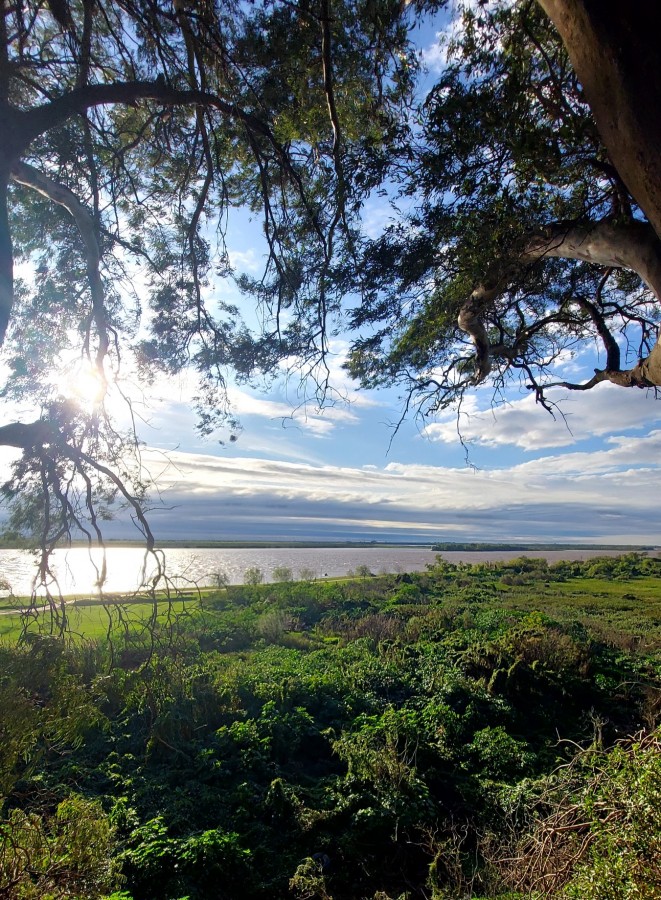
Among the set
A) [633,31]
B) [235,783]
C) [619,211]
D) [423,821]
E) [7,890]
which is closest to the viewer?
[633,31]

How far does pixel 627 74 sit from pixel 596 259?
2568 millimetres

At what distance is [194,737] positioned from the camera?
7.36 m

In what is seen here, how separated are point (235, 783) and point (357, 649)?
6.12 metres

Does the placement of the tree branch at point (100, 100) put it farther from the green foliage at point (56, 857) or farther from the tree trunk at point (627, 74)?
the green foliage at point (56, 857)

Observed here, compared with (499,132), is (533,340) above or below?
below

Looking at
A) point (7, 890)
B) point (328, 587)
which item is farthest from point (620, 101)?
point (328, 587)

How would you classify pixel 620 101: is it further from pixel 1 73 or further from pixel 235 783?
pixel 235 783

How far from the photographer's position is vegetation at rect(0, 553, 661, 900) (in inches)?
109

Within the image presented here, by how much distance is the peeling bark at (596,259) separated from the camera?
148 inches

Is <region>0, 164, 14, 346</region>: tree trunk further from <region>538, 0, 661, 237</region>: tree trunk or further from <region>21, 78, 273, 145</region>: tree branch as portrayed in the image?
<region>538, 0, 661, 237</region>: tree trunk

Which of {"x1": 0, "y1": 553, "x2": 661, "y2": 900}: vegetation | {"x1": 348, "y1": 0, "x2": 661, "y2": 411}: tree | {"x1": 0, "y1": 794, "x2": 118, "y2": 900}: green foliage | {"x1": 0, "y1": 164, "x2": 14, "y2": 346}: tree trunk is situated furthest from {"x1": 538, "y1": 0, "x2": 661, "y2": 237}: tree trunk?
{"x1": 0, "y1": 794, "x2": 118, "y2": 900}: green foliage

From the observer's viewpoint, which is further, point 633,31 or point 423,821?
point 423,821

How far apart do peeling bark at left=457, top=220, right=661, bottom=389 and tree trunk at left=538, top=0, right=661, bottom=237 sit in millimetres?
1783

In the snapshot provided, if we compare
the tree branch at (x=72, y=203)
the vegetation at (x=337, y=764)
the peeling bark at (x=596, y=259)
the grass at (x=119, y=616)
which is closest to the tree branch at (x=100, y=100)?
the tree branch at (x=72, y=203)
